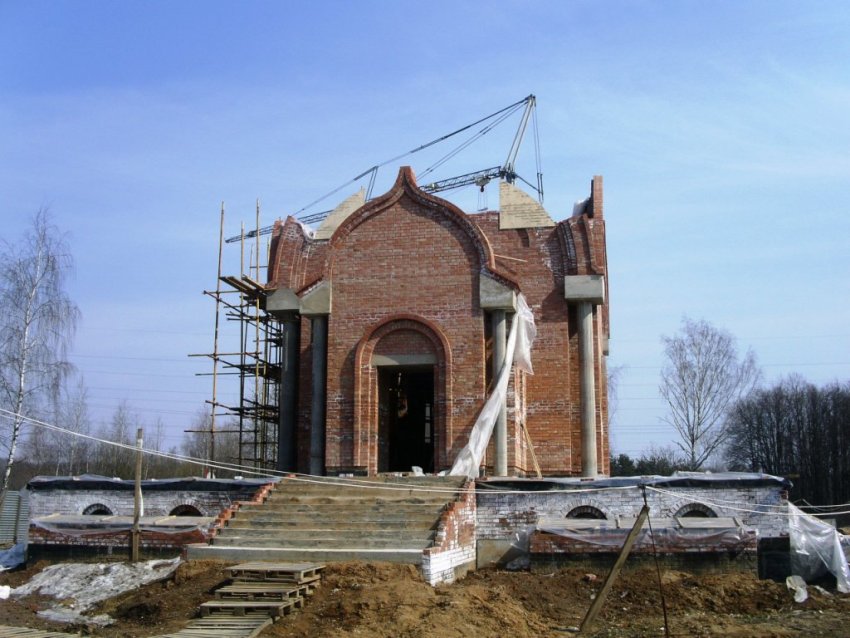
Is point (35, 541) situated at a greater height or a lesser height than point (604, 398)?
lesser

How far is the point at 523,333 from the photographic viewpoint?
792 inches

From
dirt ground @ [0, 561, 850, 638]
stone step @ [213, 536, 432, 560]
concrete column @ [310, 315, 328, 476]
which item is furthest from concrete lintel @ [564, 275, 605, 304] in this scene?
stone step @ [213, 536, 432, 560]

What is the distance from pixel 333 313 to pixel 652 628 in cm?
1084

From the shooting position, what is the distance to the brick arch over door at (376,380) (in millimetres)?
19766

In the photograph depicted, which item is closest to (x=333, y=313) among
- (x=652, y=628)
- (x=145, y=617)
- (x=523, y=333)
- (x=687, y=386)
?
(x=523, y=333)

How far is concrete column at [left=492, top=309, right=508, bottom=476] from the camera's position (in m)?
19.4

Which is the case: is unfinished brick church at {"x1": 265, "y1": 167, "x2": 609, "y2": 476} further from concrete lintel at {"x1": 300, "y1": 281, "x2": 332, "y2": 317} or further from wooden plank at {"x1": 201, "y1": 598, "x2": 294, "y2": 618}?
Answer: wooden plank at {"x1": 201, "y1": 598, "x2": 294, "y2": 618}

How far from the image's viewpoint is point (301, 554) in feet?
46.8

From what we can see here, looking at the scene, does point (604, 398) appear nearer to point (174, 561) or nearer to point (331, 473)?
point (331, 473)

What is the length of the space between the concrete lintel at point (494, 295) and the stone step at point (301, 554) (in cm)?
717

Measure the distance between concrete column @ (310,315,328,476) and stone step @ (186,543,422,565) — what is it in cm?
578

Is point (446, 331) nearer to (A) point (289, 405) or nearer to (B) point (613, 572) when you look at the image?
(A) point (289, 405)

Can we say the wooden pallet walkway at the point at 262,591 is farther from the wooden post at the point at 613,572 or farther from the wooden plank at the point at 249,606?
the wooden post at the point at 613,572

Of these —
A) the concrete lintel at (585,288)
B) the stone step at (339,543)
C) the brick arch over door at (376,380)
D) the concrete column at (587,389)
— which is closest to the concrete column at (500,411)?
the brick arch over door at (376,380)
